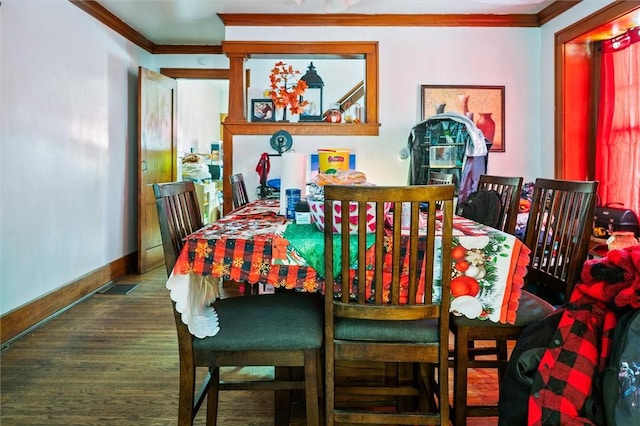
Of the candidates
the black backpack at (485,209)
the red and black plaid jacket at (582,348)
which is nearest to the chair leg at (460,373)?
the red and black plaid jacket at (582,348)

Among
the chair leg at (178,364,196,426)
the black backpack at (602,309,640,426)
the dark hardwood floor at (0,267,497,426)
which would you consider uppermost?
the black backpack at (602,309,640,426)

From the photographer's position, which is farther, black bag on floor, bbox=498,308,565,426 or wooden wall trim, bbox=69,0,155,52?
wooden wall trim, bbox=69,0,155,52

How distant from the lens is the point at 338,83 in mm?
5953

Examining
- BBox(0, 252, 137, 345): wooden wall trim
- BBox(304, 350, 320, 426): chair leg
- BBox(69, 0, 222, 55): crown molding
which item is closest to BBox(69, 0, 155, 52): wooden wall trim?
BBox(69, 0, 222, 55): crown molding

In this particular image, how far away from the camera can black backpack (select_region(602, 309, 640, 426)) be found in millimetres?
1139

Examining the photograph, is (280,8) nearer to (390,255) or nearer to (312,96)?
(312,96)

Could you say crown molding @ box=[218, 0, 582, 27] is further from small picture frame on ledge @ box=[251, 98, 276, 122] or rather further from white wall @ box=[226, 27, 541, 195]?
small picture frame on ledge @ box=[251, 98, 276, 122]

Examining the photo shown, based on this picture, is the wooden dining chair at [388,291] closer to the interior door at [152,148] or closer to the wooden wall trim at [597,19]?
the wooden wall trim at [597,19]

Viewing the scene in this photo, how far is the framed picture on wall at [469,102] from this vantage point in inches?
161

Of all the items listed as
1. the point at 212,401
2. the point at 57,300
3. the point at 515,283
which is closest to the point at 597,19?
the point at 515,283

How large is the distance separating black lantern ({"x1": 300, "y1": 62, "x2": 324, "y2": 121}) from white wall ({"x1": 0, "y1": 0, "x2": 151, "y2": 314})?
1841 millimetres

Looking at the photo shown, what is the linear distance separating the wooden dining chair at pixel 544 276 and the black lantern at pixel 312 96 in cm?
249

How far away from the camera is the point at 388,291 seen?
4.50 feet

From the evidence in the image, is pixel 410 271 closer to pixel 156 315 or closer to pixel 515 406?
pixel 515 406
